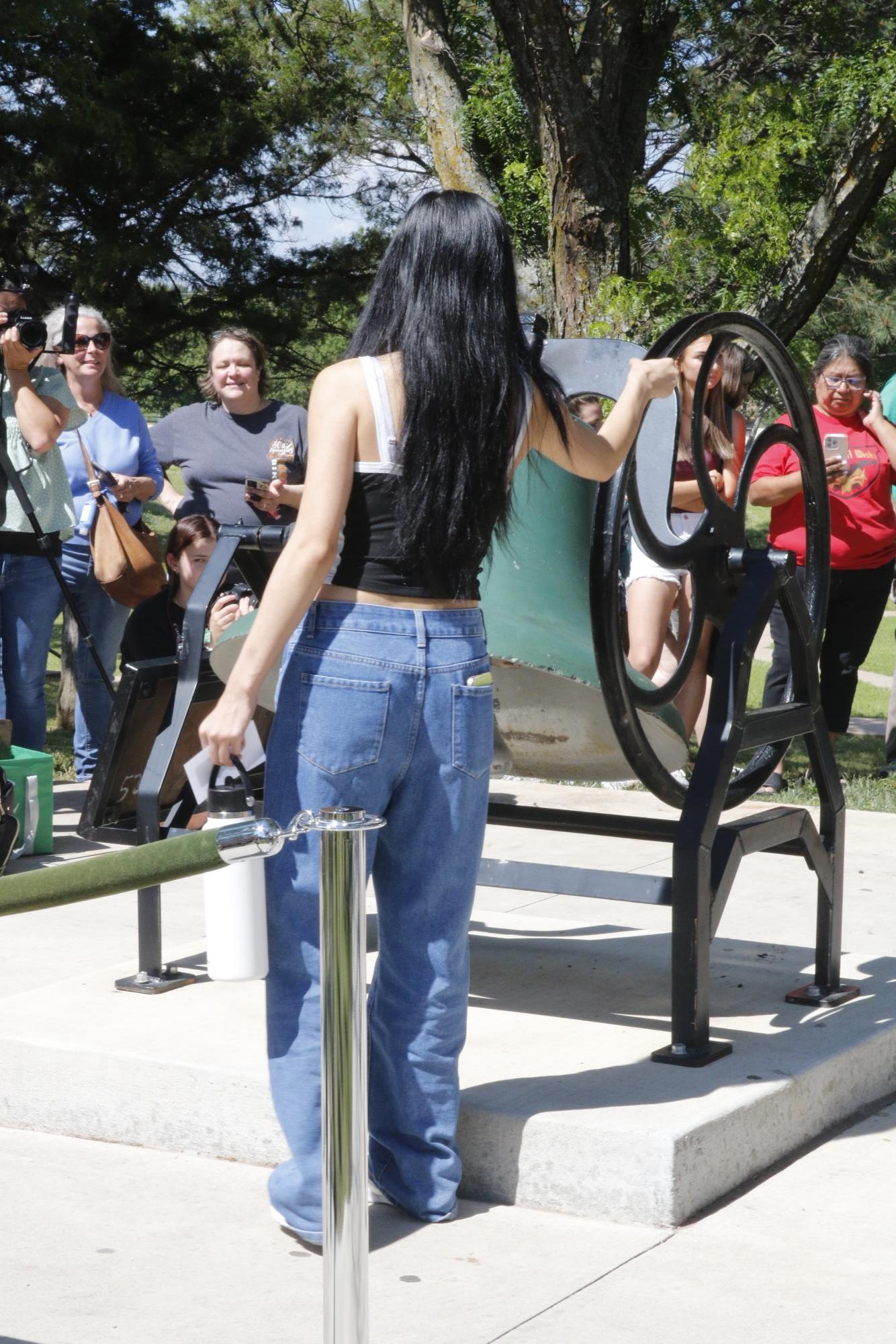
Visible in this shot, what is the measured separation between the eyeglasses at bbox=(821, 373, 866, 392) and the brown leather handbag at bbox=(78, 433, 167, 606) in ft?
9.38

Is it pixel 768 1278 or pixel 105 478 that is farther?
pixel 105 478

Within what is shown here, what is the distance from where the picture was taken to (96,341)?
6.13 meters

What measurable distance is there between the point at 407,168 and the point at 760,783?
9733mm

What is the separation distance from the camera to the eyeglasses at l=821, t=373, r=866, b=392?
6.46 metres

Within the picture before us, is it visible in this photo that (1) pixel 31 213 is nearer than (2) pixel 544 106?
No

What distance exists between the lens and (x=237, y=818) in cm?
258

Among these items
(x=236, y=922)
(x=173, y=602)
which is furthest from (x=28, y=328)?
(x=236, y=922)

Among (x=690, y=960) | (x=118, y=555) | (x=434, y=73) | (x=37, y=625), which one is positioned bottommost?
(x=690, y=960)

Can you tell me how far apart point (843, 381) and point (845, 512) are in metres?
0.57

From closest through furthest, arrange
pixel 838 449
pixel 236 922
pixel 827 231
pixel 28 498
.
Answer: pixel 236 922
pixel 28 498
pixel 838 449
pixel 827 231

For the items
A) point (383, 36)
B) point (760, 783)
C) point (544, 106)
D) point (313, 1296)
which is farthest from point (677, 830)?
point (383, 36)

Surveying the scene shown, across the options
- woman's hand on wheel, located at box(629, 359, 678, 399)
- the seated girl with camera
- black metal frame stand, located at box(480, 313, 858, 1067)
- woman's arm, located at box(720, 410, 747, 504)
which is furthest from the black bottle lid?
the seated girl with camera

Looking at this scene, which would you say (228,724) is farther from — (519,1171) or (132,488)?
(132,488)

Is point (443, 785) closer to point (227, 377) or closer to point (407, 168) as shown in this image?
point (227, 377)
